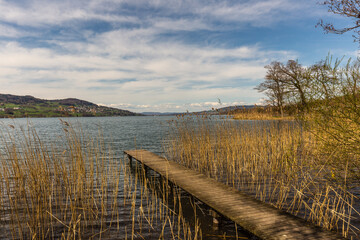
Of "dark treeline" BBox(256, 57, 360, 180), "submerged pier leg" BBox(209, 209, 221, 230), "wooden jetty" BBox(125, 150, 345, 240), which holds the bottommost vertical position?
"submerged pier leg" BBox(209, 209, 221, 230)

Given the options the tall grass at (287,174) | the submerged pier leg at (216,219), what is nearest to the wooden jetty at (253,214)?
the submerged pier leg at (216,219)

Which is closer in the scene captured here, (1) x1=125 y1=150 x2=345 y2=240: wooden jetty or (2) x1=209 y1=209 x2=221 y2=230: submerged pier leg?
(1) x1=125 y1=150 x2=345 y2=240: wooden jetty

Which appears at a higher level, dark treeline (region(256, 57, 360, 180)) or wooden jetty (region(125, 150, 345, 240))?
dark treeline (region(256, 57, 360, 180))

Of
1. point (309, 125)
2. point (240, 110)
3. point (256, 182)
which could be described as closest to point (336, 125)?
point (309, 125)

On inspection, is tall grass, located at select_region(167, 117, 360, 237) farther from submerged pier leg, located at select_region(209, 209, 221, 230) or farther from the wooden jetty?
submerged pier leg, located at select_region(209, 209, 221, 230)

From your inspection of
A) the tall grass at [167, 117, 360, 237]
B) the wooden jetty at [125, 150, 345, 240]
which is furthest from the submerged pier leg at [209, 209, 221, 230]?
the tall grass at [167, 117, 360, 237]

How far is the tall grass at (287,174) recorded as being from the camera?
3.72 m

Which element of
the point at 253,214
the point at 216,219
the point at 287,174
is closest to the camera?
the point at 253,214

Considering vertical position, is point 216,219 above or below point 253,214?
below

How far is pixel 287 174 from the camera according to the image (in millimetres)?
5309

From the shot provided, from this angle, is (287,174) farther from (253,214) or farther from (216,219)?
(216,219)

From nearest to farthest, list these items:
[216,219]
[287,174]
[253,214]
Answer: [253,214], [216,219], [287,174]

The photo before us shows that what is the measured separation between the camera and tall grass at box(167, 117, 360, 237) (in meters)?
3.72

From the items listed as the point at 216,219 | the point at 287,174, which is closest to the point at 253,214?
the point at 216,219
